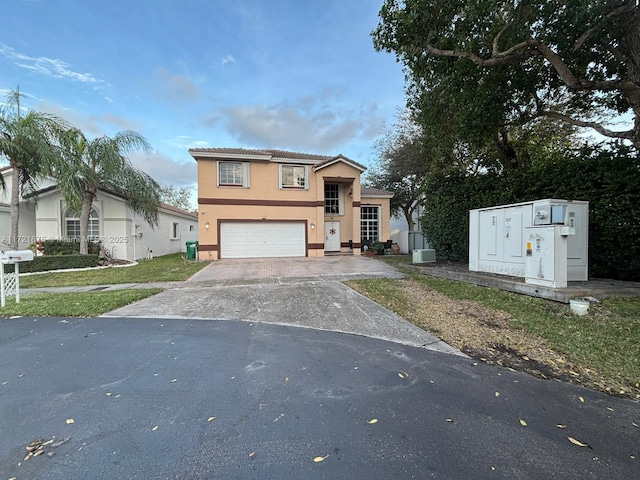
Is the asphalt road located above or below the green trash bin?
below

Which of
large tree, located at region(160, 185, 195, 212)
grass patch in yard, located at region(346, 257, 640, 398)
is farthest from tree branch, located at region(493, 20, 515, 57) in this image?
large tree, located at region(160, 185, 195, 212)

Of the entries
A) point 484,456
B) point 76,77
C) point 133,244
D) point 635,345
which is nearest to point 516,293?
point 635,345

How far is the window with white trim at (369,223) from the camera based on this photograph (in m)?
19.3

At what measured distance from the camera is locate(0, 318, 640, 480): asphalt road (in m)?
1.99

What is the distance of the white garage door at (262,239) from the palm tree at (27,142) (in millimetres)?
Answer: 7818

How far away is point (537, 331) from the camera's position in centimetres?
473

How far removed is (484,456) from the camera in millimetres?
2055

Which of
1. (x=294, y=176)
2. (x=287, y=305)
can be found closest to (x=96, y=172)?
(x=294, y=176)

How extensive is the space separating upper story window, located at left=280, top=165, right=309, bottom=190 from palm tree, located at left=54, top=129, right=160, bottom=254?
702 cm

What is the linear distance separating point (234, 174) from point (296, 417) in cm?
1551

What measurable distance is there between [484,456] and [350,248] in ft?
53.7

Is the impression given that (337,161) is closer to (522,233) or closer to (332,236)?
(332,236)

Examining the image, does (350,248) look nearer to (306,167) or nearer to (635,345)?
(306,167)

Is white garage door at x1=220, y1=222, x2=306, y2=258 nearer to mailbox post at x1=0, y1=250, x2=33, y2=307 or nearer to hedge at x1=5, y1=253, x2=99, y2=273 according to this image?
hedge at x1=5, y1=253, x2=99, y2=273
